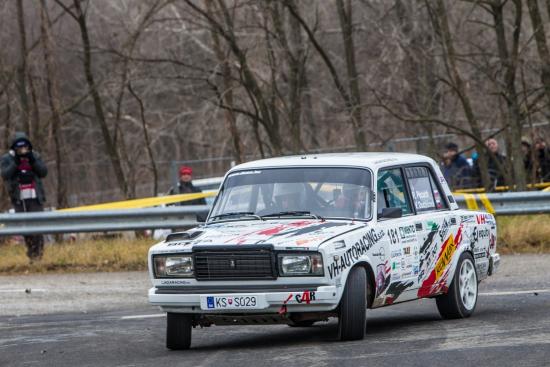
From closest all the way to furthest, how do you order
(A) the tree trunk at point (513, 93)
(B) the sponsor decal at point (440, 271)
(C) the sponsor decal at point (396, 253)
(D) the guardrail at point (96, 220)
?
(C) the sponsor decal at point (396, 253) < (B) the sponsor decal at point (440, 271) < (D) the guardrail at point (96, 220) < (A) the tree trunk at point (513, 93)

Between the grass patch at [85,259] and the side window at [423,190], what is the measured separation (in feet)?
21.2

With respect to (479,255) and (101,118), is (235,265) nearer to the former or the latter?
(479,255)

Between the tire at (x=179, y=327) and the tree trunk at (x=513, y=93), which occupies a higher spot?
the tree trunk at (x=513, y=93)

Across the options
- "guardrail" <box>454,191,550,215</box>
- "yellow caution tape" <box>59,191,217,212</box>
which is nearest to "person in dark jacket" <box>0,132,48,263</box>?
"yellow caution tape" <box>59,191,217,212</box>

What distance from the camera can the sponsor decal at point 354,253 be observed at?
8.88 meters

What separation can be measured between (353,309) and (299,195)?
55.8 inches

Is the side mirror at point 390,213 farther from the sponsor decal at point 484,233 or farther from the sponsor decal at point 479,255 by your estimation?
the sponsor decal at point 484,233

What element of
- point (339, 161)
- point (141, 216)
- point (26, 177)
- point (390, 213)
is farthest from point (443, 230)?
point (26, 177)

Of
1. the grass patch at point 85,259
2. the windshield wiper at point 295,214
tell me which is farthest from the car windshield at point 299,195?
the grass patch at point 85,259

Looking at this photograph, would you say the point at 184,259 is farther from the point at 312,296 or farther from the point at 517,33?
the point at 517,33

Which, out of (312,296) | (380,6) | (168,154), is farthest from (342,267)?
(168,154)

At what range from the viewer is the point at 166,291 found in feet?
30.5

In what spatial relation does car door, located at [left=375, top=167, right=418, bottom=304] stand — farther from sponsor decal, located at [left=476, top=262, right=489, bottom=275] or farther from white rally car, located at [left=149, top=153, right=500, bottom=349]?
sponsor decal, located at [left=476, top=262, right=489, bottom=275]

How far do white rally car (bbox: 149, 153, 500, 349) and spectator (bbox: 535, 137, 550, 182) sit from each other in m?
9.06
